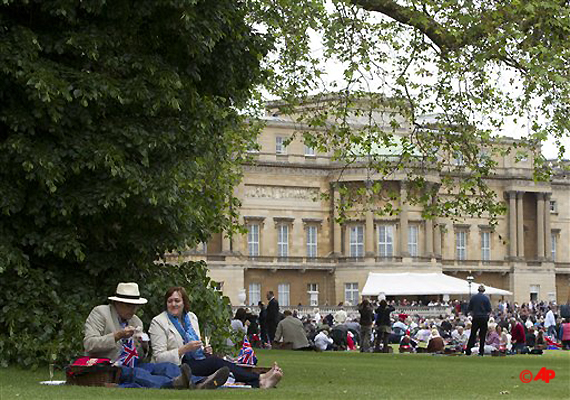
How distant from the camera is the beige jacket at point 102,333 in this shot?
1395 cm

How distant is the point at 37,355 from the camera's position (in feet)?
57.4

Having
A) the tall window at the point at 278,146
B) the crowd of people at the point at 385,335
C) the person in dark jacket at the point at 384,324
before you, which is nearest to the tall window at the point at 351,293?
the tall window at the point at 278,146

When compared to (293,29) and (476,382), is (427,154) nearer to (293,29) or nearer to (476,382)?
(293,29)

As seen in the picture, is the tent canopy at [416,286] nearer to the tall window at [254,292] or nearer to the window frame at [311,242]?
the window frame at [311,242]

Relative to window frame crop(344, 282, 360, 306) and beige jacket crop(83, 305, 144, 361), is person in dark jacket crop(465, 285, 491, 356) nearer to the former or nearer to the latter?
beige jacket crop(83, 305, 144, 361)

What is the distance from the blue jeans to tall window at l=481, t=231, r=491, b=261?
7928 centimetres

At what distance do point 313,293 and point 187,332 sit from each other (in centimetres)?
6959

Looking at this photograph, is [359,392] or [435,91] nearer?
[359,392]

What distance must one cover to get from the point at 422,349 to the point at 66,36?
21888 millimetres

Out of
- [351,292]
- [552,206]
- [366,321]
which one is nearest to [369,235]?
[351,292]

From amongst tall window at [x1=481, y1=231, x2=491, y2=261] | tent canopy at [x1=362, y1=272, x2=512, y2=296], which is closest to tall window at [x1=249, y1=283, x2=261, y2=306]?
tent canopy at [x1=362, y1=272, x2=512, y2=296]

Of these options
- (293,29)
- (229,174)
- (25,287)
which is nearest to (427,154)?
(293,29)

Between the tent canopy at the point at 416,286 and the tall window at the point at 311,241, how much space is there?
8835 millimetres

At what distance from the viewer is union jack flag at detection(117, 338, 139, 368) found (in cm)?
1434
